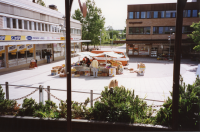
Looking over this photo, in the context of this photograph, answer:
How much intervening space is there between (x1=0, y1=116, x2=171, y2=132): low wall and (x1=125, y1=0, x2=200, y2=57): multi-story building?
3223 cm

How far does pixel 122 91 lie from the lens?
6.67 m

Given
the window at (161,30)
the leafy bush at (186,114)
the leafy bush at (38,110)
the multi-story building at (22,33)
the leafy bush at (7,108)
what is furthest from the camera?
the window at (161,30)

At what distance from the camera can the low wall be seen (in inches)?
220

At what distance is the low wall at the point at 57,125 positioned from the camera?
5587mm

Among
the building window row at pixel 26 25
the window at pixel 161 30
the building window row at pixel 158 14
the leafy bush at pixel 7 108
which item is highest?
the building window row at pixel 158 14

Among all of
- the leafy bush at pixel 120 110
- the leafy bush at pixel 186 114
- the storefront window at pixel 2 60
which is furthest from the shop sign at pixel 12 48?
the leafy bush at pixel 186 114

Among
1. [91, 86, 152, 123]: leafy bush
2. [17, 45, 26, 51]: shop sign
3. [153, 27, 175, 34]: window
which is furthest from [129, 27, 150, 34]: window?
[91, 86, 152, 123]: leafy bush

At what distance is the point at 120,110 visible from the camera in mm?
5816

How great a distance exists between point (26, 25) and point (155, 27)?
2588 cm

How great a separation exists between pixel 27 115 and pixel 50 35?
2369 centimetres

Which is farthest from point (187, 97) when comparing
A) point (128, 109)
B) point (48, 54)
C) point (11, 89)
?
point (48, 54)

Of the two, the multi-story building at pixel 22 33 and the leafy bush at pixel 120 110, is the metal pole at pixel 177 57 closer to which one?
the leafy bush at pixel 120 110

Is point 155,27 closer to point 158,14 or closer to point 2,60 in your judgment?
point 158,14

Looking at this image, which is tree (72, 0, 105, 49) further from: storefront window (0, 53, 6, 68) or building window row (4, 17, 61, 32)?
storefront window (0, 53, 6, 68)
